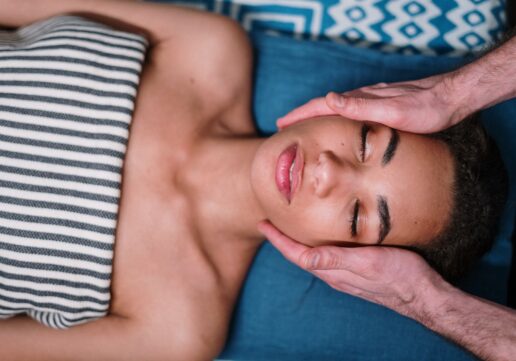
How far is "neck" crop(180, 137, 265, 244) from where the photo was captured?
156cm

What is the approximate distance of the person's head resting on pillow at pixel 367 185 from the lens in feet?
4.13

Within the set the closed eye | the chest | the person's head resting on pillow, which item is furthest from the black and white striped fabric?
the closed eye

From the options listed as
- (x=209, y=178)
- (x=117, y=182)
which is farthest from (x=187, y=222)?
(x=117, y=182)

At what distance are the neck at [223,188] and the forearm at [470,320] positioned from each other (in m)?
0.56

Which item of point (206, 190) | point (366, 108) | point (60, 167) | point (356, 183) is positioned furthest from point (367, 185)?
point (60, 167)

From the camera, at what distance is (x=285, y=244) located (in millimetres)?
1405

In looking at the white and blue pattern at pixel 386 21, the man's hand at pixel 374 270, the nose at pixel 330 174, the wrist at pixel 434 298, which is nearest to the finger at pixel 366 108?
the nose at pixel 330 174

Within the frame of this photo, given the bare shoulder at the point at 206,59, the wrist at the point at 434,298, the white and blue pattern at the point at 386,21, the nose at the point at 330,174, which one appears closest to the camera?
the nose at the point at 330,174

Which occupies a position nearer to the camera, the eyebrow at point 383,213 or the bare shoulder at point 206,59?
the eyebrow at point 383,213

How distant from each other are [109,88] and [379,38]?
43.9 inches

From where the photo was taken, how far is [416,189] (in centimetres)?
126

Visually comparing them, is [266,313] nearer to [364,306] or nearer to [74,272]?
[364,306]

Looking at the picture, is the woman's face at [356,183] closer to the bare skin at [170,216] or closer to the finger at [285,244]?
the finger at [285,244]

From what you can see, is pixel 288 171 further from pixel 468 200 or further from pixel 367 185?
pixel 468 200
